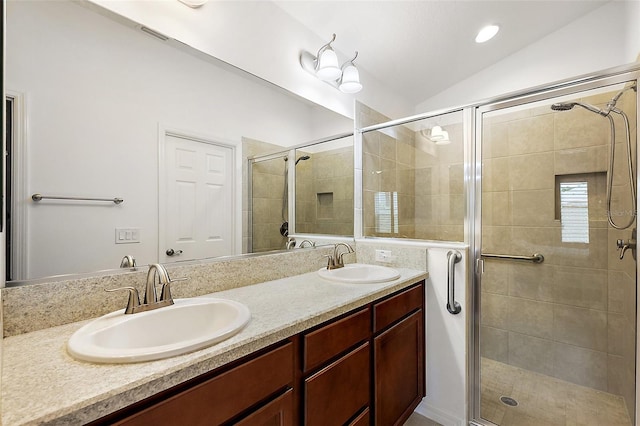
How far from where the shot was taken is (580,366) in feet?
6.54

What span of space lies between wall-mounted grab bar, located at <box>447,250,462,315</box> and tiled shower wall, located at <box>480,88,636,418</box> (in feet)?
0.81

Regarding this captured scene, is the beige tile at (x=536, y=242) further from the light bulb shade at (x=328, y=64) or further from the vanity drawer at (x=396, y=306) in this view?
the light bulb shade at (x=328, y=64)

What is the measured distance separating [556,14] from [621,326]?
7.27ft

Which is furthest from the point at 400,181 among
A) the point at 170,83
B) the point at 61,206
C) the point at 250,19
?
the point at 61,206

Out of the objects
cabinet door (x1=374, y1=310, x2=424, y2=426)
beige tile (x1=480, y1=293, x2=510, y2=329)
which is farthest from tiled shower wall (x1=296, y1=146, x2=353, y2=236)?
beige tile (x1=480, y1=293, x2=510, y2=329)

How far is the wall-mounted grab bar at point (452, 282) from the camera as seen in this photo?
1.75 metres

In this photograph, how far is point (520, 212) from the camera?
2113mm

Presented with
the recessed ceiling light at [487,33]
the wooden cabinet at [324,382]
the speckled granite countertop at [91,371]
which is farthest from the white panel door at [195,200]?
the recessed ceiling light at [487,33]

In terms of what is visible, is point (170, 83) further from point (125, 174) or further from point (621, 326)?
point (621, 326)

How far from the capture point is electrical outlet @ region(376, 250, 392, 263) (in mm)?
2062

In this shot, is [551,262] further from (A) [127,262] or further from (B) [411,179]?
(A) [127,262]

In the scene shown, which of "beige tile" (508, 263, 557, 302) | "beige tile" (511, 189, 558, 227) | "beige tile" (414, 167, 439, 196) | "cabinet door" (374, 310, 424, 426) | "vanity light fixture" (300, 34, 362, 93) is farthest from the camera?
"beige tile" (414, 167, 439, 196)

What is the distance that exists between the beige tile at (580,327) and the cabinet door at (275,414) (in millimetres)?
2093

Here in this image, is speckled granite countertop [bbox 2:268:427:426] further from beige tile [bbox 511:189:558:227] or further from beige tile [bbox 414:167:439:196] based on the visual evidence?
beige tile [bbox 511:189:558:227]
